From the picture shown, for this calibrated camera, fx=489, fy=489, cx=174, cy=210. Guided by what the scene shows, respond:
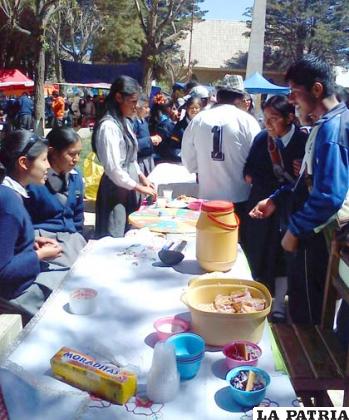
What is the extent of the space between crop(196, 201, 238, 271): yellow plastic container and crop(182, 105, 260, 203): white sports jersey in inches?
53.9

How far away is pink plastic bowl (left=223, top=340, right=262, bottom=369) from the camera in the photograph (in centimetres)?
134

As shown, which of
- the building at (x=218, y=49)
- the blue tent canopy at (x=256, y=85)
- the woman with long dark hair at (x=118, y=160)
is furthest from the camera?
the building at (x=218, y=49)

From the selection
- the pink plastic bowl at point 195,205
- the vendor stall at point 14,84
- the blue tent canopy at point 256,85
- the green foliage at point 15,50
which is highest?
the green foliage at point 15,50

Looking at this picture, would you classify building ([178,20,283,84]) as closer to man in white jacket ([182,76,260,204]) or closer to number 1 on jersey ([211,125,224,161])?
man in white jacket ([182,76,260,204])

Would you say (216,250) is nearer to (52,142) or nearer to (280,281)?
(52,142)

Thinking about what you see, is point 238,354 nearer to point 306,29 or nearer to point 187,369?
point 187,369

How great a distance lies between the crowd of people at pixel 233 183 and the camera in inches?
85.5

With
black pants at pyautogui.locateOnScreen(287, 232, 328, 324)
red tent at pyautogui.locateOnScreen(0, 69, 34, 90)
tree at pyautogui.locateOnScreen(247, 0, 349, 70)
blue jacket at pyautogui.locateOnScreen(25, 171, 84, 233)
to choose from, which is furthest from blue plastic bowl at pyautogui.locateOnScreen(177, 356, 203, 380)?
tree at pyautogui.locateOnScreen(247, 0, 349, 70)

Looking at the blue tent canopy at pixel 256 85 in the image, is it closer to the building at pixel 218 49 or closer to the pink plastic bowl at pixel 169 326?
the pink plastic bowl at pixel 169 326

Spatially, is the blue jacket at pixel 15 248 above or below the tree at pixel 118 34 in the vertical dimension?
below

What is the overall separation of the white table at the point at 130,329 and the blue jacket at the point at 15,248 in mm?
225

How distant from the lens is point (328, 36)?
41594 millimetres

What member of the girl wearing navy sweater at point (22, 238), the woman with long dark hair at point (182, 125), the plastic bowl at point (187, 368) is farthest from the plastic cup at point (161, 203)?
the woman with long dark hair at point (182, 125)

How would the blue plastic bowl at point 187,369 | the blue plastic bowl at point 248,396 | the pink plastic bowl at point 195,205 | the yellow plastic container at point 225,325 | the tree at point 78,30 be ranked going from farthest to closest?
the tree at point 78,30
the pink plastic bowl at point 195,205
the yellow plastic container at point 225,325
the blue plastic bowl at point 187,369
the blue plastic bowl at point 248,396
